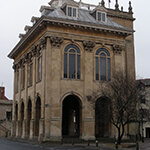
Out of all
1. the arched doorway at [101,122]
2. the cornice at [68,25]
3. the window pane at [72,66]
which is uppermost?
the cornice at [68,25]

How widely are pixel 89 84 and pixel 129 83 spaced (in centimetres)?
698

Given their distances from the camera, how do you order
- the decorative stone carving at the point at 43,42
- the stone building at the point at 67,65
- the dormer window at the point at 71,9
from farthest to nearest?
the dormer window at the point at 71,9
the decorative stone carving at the point at 43,42
the stone building at the point at 67,65

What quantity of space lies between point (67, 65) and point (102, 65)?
5.43 metres

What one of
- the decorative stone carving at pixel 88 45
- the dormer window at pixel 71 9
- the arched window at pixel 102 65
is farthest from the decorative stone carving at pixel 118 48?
the dormer window at pixel 71 9

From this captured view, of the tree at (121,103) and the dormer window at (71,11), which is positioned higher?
the dormer window at (71,11)

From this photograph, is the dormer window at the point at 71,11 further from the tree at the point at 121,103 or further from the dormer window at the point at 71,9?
the tree at the point at 121,103

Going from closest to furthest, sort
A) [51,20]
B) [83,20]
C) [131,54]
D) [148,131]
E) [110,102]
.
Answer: [110,102]
[51,20]
[83,20]
[131,54]
[148,131]

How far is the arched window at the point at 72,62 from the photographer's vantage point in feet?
124

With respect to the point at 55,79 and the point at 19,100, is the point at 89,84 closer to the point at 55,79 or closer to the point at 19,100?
the point at 55,79

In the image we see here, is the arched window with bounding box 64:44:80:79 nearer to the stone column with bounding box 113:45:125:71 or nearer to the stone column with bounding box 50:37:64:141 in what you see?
the stone column with bounding box 50:37:64:141

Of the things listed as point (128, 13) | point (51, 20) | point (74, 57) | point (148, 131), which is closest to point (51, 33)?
point (51, 20)

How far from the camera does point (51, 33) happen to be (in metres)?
37.2

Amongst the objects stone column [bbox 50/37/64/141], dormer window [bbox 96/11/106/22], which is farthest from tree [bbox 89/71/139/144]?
dormer window [bbox 96/11/106/22]

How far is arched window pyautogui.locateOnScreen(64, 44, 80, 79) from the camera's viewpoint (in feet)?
124
